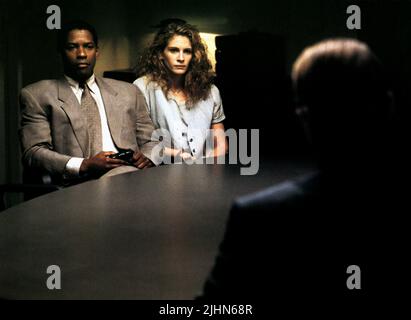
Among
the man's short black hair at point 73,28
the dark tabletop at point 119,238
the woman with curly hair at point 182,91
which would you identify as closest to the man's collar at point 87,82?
the man's short black hair at point 73,28

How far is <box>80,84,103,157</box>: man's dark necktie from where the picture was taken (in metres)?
2.64

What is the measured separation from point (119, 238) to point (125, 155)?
136 centimetres

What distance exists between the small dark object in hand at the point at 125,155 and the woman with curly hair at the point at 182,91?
0.36 meters

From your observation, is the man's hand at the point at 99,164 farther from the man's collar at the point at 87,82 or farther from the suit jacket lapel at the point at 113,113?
the man's collar at the point at 87,82

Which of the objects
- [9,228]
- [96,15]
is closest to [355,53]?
[9,228]

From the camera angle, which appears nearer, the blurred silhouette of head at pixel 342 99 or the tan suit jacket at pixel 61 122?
the blurred silhouette of head at pixel 342 99

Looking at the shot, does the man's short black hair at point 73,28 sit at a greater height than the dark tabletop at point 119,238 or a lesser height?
greater

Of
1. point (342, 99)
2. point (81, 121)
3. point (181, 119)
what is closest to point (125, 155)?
point (81, 121)

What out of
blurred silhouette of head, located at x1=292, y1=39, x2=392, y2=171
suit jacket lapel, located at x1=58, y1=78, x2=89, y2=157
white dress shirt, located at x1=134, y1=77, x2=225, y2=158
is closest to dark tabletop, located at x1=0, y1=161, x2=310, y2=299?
blurred silhouette of head, located at x1=292, y1=39, x2=392, y2=171

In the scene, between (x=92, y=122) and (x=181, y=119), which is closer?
(x=92, y=122)

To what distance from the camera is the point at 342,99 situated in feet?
1.86

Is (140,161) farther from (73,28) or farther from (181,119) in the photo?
(73,28)

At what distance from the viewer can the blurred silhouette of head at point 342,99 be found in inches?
22.0

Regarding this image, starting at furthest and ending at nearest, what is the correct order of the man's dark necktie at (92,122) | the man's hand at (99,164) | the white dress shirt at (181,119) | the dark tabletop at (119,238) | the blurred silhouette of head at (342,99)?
1. the white dress shirt at (181,119)
2. the man's dark necktie at (92,122)
3. the man's hand at (99,164)
4. the dark tabletop at (119,238)
5. the blurred silhouette of head at (342,99)
